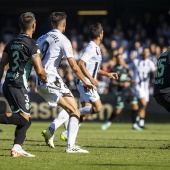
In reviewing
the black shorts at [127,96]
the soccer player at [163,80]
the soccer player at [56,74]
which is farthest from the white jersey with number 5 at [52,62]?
the black shorts at [127,96]

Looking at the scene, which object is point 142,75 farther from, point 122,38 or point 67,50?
point 67,50

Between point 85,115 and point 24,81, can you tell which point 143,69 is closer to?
point 85,115

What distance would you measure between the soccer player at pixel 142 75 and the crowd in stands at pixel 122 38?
3617 mm

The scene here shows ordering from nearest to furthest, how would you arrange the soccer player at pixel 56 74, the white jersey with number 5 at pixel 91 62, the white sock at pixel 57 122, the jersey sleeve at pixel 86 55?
the soccer player at pixel 56 74
the white sock at pixel 57 122
the jersey sleeve at pixel 86 55
the white jersey with number 5 at pixel 91 62

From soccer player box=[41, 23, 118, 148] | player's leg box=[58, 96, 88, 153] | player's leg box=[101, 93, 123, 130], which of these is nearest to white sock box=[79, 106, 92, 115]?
soccer player box=[41, 23, 118, 148]

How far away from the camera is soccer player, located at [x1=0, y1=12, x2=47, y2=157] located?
11180 mm

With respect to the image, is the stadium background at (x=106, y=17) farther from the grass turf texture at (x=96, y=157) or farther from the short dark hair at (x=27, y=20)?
the short dark hair at (x=27, y=20)

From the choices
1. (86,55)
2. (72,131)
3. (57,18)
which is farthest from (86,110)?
(57,18)

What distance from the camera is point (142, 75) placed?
24.1m

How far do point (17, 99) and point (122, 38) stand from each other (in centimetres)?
2013

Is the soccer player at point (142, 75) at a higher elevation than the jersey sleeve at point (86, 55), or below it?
below

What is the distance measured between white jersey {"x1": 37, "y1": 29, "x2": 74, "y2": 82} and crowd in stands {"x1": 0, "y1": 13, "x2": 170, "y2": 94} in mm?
14958

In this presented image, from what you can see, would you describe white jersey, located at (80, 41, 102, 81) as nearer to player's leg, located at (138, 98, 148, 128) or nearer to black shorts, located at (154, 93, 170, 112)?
black shorts, located at (154, 93, 170, 112)

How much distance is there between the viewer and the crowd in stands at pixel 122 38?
28250mm
